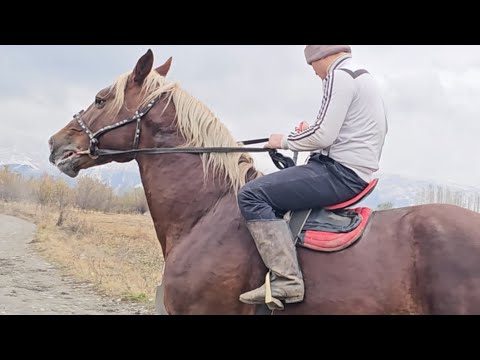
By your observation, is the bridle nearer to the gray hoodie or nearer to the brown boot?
the gray hoodie

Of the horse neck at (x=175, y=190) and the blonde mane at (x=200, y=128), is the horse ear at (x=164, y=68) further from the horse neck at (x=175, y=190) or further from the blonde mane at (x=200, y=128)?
the horse neck at (x=175, y=190)

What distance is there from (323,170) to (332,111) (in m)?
0.43

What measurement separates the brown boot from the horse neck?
0.60 m

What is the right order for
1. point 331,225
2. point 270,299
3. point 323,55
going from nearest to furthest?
Answer: 1. point 270,299
2. point 331,225
3. point 323,55

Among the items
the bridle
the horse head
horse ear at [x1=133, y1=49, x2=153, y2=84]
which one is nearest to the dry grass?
the horse head

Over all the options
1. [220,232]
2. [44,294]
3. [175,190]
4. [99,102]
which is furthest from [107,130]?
[44,294]

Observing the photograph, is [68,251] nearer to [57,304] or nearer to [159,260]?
[159,260]

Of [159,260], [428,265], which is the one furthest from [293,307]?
[159,260]

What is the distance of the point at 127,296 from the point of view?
10.6m

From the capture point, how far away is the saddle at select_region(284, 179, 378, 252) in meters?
3.14

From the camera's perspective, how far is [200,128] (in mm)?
3732

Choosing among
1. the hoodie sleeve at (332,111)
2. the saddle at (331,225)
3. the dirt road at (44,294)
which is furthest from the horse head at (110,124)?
the dirt road at (44,294)

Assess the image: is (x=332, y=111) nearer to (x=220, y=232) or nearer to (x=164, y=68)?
(x=220, y=232)
